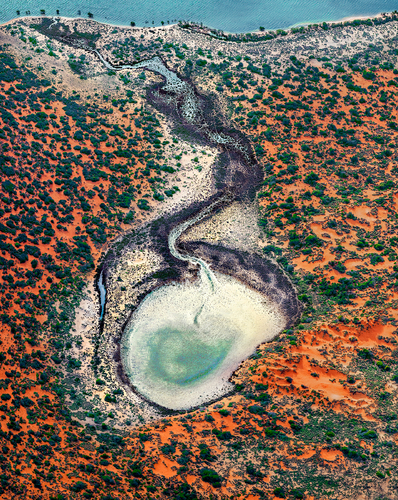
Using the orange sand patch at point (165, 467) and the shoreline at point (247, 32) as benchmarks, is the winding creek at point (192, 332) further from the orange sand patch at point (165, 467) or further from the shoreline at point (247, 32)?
the shoreline at point (247, 32)

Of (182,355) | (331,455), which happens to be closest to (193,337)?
(182,355)

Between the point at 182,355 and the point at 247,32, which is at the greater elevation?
the point at 247,32

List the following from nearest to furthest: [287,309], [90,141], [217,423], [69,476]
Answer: [69,476] < [217,423] < [287,309] < [90,141]

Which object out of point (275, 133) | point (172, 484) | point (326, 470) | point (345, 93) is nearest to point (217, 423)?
point (172, 484)

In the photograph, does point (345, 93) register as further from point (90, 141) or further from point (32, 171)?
point (32, 171)

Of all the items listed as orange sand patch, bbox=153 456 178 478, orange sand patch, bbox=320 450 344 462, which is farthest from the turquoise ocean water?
orange sand patch, bbox=153 456 178 478

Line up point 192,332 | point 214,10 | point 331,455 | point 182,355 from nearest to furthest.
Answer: point 331,455 → point 182,355 → point 192,332 → point 214,10

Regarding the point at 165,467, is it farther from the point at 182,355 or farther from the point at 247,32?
the point at 247,32

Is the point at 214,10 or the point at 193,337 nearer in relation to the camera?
the point at 193,337

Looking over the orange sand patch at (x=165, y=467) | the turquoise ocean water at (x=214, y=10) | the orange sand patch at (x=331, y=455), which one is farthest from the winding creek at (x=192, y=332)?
the turquoise ocean water at (x=214, y=10)
